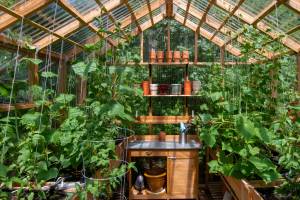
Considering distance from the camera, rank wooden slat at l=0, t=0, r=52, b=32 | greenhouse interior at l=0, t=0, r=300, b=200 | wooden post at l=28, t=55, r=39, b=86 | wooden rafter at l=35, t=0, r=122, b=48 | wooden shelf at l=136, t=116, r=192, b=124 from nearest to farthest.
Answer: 1. greenhouse interior at l=0, t=0, r=300, b=200
2. wooden slat at l=0, t=0, r=52, b=32
3. wooden post at l=28, t=55, r=39, b=86
4. wooden rafter at l=35, t=0, r=122, b=48
5. wooden shelf at l=136, t=116, r=192, b=124

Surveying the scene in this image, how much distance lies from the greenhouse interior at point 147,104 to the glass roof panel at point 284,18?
0.02m

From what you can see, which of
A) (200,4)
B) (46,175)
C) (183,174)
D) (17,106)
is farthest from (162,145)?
(46,175)

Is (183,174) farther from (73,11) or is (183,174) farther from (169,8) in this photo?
Result: (169,8)

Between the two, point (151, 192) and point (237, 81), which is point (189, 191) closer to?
point (151, 192)

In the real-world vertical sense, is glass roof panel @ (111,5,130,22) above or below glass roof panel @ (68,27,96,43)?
above

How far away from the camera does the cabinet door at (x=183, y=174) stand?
4.80 meters

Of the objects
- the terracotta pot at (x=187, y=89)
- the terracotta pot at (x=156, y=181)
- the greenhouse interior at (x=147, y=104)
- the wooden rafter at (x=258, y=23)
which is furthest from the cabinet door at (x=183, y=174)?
the wooden rafter at (x=258, y=23)

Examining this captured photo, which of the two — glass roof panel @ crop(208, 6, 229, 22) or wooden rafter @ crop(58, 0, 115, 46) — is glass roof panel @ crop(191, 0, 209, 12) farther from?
wooden rafter @ crop(58, 0, 115, 46)

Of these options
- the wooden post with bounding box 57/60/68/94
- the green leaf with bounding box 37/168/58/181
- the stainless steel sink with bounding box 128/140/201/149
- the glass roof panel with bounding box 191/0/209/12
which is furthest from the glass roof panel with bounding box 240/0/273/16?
the green leaf with bounding box 37/168/58/181

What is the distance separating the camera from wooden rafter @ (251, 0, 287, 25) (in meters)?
3.34

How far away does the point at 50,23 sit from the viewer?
3.73 metres

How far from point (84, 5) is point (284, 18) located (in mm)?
2426

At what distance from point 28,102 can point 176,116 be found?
2.65m

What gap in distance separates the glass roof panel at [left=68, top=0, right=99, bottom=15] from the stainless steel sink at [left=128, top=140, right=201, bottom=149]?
2.11 meters
